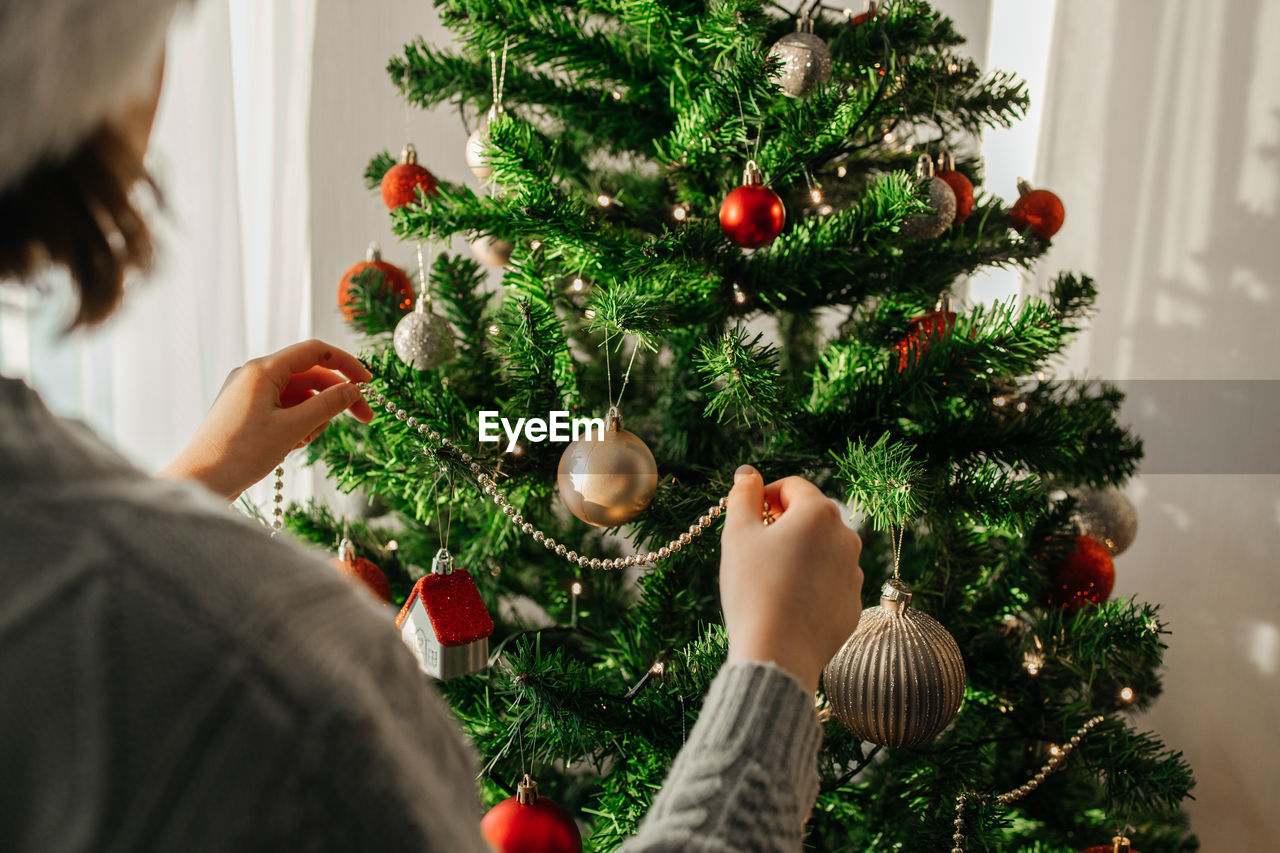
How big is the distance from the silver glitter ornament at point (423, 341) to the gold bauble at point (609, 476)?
183mm

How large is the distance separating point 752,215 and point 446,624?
40 centimetres

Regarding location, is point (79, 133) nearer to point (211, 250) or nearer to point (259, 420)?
point (259, 420)

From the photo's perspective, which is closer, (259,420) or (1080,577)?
(259,420)

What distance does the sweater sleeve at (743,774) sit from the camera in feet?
0.89

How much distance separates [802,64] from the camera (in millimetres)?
663

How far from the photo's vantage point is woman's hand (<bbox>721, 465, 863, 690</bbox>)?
1.09 ft

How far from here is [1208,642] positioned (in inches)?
46.2

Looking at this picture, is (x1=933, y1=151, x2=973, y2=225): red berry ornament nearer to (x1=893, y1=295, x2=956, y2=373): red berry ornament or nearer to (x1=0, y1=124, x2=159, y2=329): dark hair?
(x1=893, y1=295, x2=956, y2=373): red berry ornament

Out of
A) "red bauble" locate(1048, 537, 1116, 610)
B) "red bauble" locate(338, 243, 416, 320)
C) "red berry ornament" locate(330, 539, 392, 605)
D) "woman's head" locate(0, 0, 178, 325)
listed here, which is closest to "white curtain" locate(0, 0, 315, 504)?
Answer: "red bauble" locate(338, 243, 416, 320)

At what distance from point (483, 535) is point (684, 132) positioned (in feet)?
1.49

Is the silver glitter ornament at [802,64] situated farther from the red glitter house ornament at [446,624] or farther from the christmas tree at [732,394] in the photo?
the red glitter house ornament at [446,624]

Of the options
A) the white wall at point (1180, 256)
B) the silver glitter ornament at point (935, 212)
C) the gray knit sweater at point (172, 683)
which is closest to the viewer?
the gray knit sweater at point (172, 683)

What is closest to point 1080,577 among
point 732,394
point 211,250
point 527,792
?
point 732,394

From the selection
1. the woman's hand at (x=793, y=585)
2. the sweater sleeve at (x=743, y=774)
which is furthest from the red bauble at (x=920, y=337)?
the sweater sleeve at (x=743, y=774)
